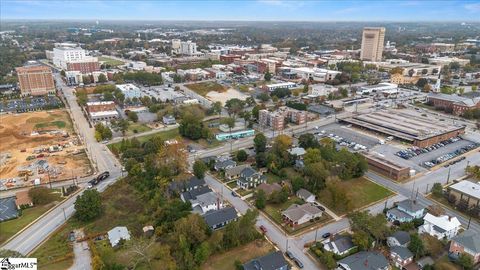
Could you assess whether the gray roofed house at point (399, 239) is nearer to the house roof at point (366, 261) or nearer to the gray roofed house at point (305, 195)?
the house roof at point (366, 261)

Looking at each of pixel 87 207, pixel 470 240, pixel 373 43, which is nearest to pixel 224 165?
pixel 87 207

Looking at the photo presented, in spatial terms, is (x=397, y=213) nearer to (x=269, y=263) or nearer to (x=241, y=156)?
(x=269, y=263)

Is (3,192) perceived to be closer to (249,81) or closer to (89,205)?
(89,205)

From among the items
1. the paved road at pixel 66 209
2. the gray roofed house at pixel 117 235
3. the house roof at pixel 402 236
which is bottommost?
the paved road at pixel 66 209

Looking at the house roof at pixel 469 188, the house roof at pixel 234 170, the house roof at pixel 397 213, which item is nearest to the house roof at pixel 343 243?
the house roof at pixel 397 213

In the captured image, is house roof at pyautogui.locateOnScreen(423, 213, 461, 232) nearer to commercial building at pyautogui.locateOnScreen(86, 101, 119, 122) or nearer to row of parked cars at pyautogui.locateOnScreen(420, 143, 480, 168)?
row of parked cars at pyautogui.locateOnScreen(420, 143, 480, 168)

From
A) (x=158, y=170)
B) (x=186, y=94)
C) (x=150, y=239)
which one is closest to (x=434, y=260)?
(x=150, y=239)

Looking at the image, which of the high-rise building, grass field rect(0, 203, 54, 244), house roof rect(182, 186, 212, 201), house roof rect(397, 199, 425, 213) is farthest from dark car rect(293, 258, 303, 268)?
the high-rise building
